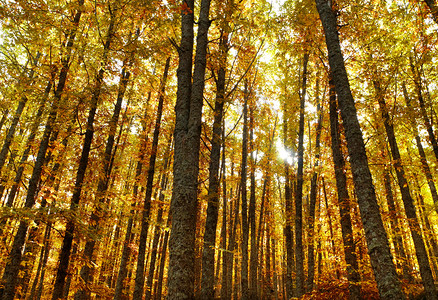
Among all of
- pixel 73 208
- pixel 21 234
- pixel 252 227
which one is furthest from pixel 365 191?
pixel 252 227

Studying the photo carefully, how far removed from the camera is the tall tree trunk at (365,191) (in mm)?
3930

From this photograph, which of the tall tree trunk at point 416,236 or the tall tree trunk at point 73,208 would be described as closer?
the tall tree trunk at point 73,208

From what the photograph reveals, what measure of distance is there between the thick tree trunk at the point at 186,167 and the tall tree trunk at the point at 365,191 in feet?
9.68

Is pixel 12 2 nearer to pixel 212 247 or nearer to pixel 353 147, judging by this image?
pixel 212 247

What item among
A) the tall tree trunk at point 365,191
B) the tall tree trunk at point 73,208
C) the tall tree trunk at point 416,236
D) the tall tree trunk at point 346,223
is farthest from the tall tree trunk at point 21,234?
the tall tree trunk at point 416,236

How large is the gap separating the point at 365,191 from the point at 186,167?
3.30m

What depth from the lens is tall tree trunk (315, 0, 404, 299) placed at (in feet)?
12.9

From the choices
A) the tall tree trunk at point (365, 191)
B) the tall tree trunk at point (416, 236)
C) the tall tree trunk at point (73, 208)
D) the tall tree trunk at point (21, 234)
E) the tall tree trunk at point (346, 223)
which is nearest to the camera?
the tall tree trunk at point (365, 191)

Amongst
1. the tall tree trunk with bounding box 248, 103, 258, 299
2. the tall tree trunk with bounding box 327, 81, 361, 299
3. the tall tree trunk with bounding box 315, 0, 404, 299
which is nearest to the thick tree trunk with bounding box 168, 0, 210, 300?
the tall tree trunk with bounding box 315, 0, 404, 299

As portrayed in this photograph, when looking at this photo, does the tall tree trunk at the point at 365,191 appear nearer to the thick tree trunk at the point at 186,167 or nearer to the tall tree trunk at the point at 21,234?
the thick tree trunk at the point at 186,167

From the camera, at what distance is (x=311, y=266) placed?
10.9m

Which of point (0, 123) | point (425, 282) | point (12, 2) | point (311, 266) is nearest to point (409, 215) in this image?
point (425, 282)

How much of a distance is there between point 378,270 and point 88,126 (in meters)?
7.00

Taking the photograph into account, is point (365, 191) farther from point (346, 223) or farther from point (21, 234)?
point (21, 234)
